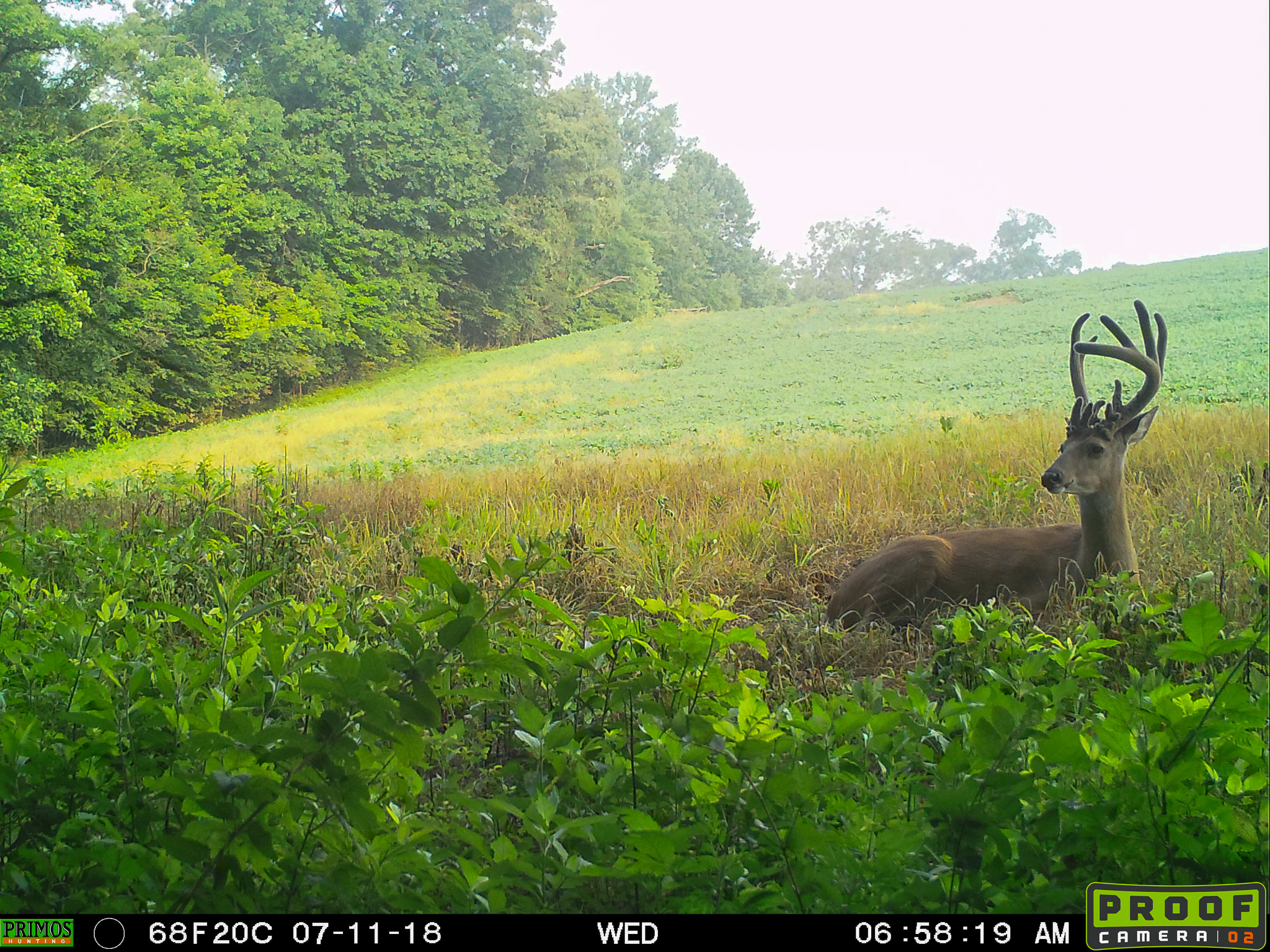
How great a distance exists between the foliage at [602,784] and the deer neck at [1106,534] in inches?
42.7

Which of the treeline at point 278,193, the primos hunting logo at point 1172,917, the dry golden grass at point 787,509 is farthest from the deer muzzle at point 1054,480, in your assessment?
the treeline at point 278,193

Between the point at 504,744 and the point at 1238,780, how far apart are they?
3.41ft

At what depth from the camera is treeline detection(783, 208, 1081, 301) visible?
8352mm

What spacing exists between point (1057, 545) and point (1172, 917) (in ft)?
5.78

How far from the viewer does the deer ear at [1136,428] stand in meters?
2.18

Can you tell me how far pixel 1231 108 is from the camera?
204 centimetres

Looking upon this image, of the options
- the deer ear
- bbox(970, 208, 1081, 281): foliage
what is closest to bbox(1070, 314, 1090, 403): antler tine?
the deer ear

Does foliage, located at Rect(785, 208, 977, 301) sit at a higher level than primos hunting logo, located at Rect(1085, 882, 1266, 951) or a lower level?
higher

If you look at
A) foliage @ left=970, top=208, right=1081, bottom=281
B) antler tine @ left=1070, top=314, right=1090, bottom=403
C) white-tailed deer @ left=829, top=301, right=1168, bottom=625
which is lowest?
white-tailed deer @ left=829, top=301, right=1168, bottom=625

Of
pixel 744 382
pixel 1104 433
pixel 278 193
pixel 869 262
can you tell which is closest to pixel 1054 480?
pixel 1104 433

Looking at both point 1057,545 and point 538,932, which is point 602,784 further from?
point 1057,545

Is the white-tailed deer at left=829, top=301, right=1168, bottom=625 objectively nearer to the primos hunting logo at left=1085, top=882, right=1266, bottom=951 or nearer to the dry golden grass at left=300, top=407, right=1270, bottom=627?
the dry golden grass at left=300, top=407, right=1270, bottom=627

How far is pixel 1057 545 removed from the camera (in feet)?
7.81

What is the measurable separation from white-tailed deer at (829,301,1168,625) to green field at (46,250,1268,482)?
2281 millimetres
